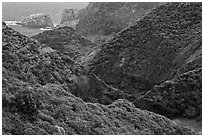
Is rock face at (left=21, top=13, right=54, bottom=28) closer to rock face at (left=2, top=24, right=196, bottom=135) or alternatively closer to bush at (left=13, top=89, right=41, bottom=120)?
rock face at (left=2, top=24, right=196, bottom=135)

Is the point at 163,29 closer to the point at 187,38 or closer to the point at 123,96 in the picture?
the point at 187,38

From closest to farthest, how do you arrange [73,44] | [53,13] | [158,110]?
[158,110] < [73,44] < [53,13]

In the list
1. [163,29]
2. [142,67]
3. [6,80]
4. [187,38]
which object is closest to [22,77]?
[6,80]

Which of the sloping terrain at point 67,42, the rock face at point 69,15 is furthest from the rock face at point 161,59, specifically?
the rock face at point 69,15

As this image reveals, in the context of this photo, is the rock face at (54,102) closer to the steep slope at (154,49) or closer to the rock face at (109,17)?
the steep slope at (154,49)

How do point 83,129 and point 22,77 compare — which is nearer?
point 83,129

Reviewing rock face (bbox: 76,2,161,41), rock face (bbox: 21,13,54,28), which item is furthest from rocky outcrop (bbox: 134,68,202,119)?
rock face (bbox: 21,13,54,28)
